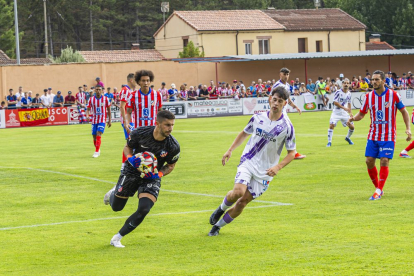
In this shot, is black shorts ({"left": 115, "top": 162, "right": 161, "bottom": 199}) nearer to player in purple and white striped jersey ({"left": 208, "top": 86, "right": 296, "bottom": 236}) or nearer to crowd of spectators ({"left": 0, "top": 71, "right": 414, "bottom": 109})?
player in purple and white striped jersey ({"left": 208, "top": 86, "right": 296, "bottom": 236})

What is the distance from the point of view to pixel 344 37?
73.6 m

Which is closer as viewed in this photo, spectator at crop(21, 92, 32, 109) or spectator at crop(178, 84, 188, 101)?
spectator at crop(21, 92, 32, 109)

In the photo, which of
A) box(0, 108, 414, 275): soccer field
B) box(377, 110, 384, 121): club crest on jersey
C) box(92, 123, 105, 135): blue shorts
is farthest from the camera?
box(92, 123, 105, 135): blue shorts

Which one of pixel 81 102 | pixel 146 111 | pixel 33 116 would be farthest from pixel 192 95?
pixel 146 111

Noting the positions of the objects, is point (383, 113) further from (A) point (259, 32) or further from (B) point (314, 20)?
(B) point (314, 20)

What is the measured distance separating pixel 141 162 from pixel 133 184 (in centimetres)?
43

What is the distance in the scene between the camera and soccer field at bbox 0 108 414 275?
785 cm

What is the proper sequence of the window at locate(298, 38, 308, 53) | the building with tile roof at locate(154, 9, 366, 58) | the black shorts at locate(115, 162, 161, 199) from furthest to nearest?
the window at locate(298, 38, 308, 53)
the building with tile roof at locate(154, 9, 366, 58)
the black shorts at locate(115, 162, 161, 199)

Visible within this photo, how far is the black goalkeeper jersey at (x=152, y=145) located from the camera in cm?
899

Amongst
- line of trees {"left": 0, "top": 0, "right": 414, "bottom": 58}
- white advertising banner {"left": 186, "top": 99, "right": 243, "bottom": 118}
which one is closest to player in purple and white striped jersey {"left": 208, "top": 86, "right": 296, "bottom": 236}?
white advertising banner {"left": 186, "top": 99, "right": 243, "bottom": 118}

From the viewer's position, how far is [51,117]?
40781 mm

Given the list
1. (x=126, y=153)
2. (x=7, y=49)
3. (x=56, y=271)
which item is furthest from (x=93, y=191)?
(x=7, y=49)

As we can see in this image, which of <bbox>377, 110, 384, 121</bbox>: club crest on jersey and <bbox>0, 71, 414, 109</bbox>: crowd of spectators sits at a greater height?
<bbox>0, 71, 414, 109</bbox>: crowd of spectators

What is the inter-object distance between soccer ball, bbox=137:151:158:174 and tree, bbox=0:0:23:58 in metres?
71.6
